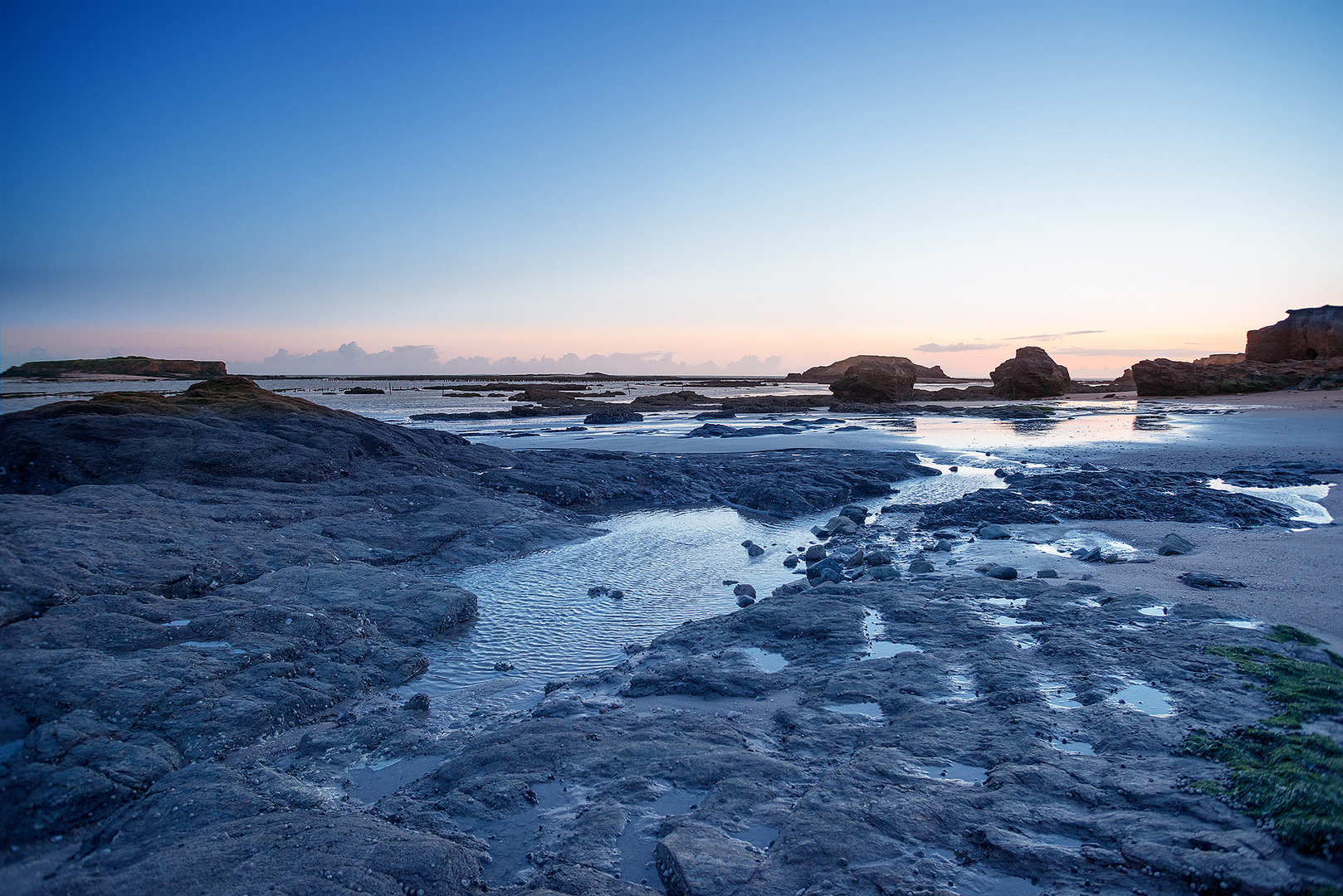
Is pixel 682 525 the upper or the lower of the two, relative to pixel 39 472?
lower

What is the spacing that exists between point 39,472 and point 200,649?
332 inches

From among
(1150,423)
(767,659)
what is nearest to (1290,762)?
(767,659)

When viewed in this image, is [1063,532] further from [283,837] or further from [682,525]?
[283,837]

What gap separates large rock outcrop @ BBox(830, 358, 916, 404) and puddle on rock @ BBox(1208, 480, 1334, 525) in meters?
37.1

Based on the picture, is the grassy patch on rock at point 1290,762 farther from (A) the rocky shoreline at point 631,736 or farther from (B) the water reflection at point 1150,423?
(B) the water reflection at point 1150,423

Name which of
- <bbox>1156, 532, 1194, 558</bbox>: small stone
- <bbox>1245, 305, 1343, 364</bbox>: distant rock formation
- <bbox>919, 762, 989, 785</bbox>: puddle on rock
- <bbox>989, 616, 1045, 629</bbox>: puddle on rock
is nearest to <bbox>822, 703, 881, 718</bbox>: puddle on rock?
<bbox>919, 762, 989, 785</bbox>: puddle on rock

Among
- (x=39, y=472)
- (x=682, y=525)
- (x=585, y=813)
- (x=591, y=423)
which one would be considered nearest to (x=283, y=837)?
(x=585, y=813)

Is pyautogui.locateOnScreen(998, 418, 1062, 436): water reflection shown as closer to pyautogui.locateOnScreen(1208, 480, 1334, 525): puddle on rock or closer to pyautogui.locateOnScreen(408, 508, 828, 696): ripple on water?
pyautogui.locateOnScreen(1208, 480, 1334, 525): puddle on rock

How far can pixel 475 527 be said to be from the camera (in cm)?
1038

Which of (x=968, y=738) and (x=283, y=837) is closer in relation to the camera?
(x=283, y=837)

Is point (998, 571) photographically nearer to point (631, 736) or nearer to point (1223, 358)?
point (631, 736)

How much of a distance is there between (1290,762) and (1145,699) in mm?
1058

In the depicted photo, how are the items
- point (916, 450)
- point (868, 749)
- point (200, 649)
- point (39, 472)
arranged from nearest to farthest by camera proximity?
point (868, 749) → point (200, 649) → point (39, 472) → point (916, 450)

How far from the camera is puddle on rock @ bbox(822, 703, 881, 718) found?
4.46m
